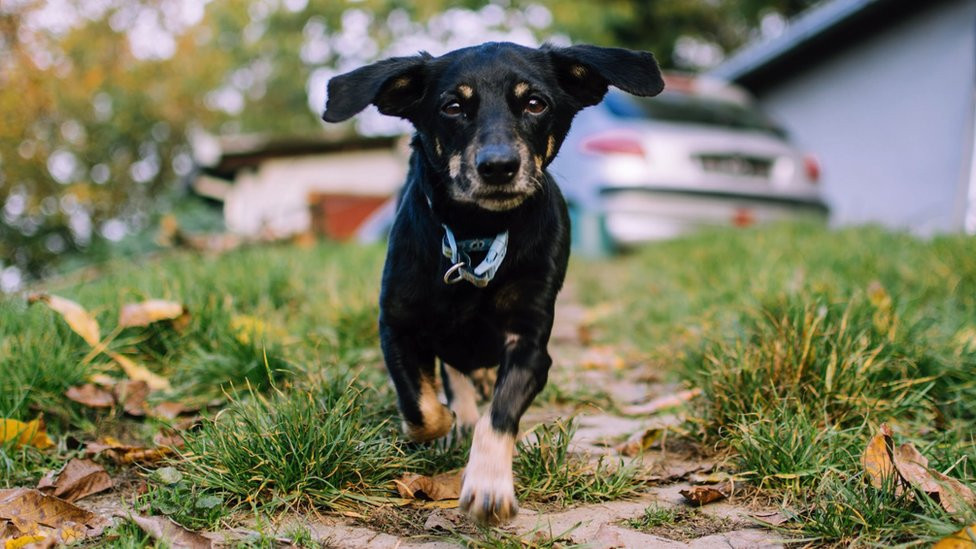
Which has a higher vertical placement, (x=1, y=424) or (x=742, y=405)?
(x=742, y=405)

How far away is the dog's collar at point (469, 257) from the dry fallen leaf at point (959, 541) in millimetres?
1384

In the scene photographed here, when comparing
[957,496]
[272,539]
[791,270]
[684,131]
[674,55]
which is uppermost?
[674,55]

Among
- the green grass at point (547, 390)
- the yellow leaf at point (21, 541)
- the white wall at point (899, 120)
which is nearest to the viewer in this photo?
the yellow leaf at point (21, 541)

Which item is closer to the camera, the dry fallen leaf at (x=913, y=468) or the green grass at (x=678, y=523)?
the dry fallen leaf at (x=913, y=468)

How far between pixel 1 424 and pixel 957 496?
2917mm

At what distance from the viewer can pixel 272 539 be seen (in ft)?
7.08

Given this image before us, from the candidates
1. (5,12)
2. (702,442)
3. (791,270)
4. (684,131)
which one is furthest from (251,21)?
(702,442)

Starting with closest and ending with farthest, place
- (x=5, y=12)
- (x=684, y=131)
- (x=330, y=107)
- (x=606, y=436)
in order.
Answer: (x=330, y=107) < (x=606, y=436) < (x=684, y=131) < (x=5, y=12)

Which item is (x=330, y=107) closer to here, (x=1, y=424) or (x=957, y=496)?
(x=1, y=424)

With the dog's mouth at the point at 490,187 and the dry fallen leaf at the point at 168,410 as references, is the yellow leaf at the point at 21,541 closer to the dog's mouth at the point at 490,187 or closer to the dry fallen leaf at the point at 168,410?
the dry fallen leaf at the point at 168,410

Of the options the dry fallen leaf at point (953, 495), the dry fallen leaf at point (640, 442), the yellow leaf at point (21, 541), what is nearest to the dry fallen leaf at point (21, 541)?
the yellow leaf at point (21, 541)

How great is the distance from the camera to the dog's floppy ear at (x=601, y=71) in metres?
2.87

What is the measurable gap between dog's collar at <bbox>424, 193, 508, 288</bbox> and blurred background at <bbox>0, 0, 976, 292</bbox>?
449 cm

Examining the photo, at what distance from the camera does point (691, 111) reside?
30.2 ft
